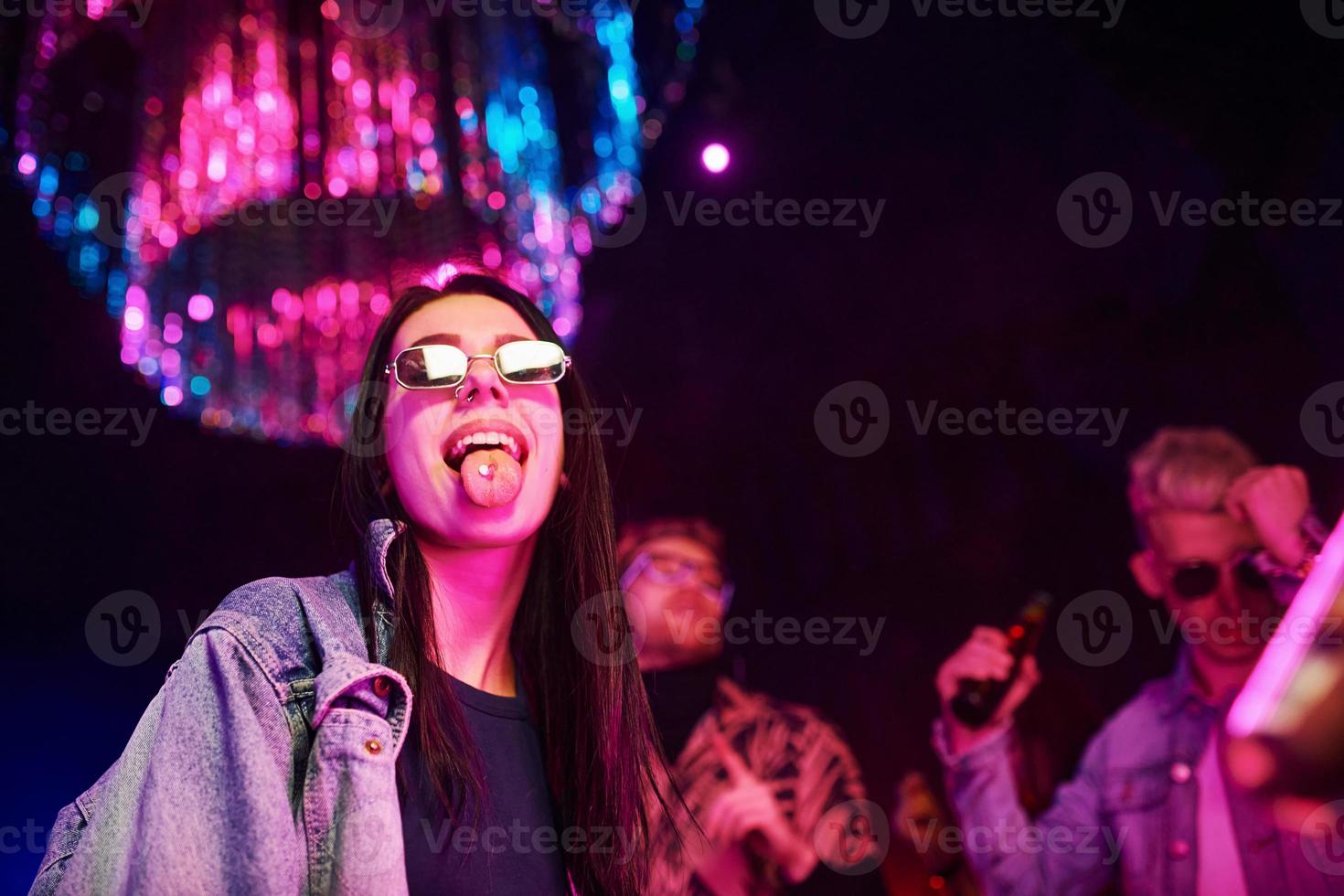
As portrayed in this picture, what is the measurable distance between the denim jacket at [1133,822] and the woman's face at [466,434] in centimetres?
307

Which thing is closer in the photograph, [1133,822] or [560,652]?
[560,652]

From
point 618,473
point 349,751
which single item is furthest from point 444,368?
point 618,473

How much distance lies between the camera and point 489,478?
1.58 m

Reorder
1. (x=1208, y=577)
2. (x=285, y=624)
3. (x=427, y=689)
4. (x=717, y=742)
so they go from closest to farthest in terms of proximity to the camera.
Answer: (x=285, y=624) < (x=427, y=689) < (x=1208, y=577) < (x=717, y=742)

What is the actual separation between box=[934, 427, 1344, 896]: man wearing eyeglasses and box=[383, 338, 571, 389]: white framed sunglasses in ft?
10.3

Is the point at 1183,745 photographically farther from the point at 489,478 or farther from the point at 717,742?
the point at 489,478

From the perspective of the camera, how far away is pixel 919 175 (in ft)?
15.0

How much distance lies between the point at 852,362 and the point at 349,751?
363 centimetres

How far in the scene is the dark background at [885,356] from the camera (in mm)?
3555

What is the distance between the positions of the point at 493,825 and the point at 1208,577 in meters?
3.39

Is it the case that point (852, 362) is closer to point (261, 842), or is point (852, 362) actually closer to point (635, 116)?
point (635, 116)

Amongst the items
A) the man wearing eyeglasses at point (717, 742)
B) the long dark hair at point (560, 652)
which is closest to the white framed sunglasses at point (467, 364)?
the long dark hair at point (560, 652)

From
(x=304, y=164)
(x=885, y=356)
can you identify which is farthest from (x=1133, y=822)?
(x=304, y=164)

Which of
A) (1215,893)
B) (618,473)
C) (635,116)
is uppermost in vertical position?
(635,116)
